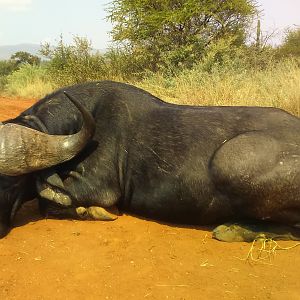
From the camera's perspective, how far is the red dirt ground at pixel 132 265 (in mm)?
3178

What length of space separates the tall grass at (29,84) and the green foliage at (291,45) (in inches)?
506

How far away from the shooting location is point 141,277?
3.38 meters

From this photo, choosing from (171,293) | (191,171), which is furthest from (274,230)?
(171,293)

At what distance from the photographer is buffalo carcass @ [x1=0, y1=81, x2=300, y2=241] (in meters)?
3.87

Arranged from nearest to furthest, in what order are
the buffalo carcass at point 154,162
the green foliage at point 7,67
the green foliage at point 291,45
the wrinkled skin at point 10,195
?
1. the buffalo carcass at point 154,162
2. the wrinkled skin at point 10,195
3. the green foliage at point 291,45
4. the green foliage at point 7,67

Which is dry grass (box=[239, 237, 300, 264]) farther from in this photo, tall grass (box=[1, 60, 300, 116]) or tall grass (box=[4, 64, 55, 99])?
tall grass (box=[4, 64, 55, 99])

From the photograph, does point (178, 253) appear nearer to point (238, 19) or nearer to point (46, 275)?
point (46, 275)

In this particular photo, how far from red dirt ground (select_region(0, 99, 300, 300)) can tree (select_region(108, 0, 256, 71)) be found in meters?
13.2

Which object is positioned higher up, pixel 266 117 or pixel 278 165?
pixel 266 117

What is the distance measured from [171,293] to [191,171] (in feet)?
4.22

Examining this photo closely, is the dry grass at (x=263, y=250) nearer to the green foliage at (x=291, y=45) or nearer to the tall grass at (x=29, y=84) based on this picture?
the tall grass at (x=29, y=84)

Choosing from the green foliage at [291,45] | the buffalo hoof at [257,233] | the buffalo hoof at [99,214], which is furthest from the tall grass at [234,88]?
the green foliage at [291,45]

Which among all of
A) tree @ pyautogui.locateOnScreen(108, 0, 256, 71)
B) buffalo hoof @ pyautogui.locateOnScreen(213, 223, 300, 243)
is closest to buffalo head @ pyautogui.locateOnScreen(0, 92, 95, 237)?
buffalo hoof @ pyautogui.locateOnScreen(213, 223, 300, 243)

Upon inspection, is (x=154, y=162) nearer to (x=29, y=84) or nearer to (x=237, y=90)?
(x=237, y=90)
